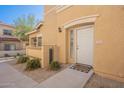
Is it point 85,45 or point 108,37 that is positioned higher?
point 108,37

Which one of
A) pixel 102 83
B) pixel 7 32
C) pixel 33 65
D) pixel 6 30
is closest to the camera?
pixel 102 83

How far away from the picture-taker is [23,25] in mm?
24406

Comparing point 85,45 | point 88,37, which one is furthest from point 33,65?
point 88,37

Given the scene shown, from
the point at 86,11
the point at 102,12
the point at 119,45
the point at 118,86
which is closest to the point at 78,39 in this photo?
the point at 86,11

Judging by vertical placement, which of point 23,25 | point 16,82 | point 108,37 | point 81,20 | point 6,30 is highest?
point 23,25

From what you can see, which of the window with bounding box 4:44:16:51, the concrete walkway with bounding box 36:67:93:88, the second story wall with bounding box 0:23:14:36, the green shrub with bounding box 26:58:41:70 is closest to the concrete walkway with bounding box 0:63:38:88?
the concrete walkway with bounding box 36:67:93:88

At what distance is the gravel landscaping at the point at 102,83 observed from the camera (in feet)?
16.0

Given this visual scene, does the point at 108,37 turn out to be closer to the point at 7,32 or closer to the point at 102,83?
the point at 102,83

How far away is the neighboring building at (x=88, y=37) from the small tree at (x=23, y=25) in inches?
481

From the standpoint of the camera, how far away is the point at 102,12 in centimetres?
Result: 594

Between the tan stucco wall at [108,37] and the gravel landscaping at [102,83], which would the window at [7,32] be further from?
the gravel landscaping at [102,83]

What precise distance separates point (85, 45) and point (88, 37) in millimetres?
514

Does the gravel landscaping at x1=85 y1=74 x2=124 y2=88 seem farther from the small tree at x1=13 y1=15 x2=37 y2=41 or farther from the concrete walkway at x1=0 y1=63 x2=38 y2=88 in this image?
the small tree at x1=13 y1=15 x2=37 y2=41

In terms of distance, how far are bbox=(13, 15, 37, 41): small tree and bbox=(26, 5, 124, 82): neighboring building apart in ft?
40.1
